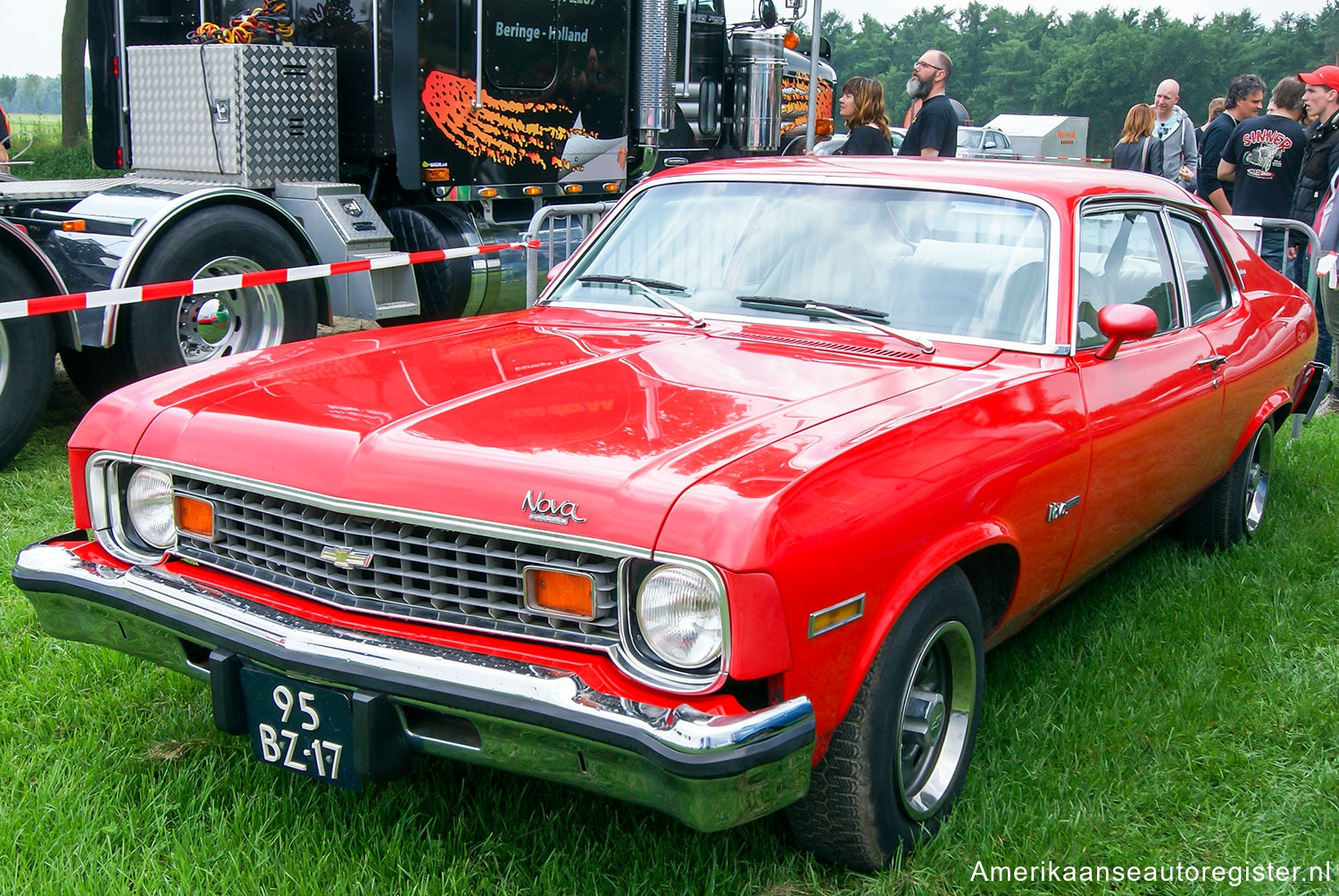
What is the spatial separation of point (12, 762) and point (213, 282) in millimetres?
3242

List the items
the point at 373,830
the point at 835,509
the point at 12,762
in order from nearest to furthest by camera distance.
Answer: the point at 835,509
the point at 373,830
the point at 12,762

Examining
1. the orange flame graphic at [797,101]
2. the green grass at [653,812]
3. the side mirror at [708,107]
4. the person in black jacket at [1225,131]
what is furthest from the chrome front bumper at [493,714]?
the orange flame graphic at [797,101]

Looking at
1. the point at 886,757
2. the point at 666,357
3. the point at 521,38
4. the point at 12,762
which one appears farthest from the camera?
the point at 521,38

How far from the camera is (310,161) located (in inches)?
281

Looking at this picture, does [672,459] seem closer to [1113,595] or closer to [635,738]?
[635,738]

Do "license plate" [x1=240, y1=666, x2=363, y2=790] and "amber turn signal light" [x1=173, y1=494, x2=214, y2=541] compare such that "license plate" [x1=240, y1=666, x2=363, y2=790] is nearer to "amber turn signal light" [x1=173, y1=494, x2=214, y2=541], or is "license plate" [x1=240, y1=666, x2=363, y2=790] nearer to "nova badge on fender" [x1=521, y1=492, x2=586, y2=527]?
"amber turn signal light" [x1=173, y1=494, x2=214, y2=541]


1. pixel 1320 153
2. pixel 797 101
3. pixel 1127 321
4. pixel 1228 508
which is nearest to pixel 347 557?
pixel 1127 321

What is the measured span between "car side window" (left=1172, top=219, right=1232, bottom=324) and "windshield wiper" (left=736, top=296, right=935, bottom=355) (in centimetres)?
146

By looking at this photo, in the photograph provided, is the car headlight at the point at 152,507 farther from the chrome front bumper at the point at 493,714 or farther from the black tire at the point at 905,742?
the black tire at the point at 905,742

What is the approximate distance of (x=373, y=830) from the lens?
109 inches

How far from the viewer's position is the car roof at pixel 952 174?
364cm

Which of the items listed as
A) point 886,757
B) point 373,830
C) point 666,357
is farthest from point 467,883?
point 666,357

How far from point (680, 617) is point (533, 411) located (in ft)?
2.30

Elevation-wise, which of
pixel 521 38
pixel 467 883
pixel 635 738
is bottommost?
pixel 467 883
